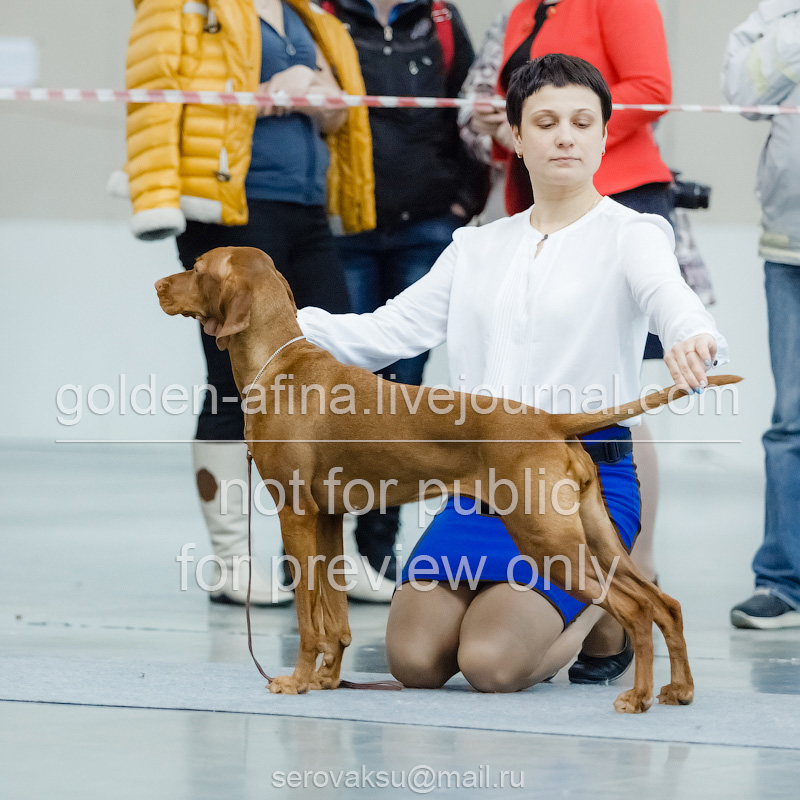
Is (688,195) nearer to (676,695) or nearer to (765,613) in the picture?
(765,613)

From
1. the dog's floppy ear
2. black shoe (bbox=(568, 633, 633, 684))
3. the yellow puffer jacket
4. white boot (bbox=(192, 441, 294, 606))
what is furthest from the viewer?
white boot (bbox=(192, 441, 294, 606))

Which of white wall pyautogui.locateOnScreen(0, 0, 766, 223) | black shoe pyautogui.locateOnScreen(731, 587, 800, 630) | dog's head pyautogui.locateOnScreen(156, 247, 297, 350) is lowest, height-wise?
black shoe pyautogui.locateOnScreen(731, 587, 800, 630)

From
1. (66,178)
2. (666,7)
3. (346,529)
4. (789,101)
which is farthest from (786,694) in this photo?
(66,178)

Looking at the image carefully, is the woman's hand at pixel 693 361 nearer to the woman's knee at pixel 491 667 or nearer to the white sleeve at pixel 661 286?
the white sleeve at pixel 661 286

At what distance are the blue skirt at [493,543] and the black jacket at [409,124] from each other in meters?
1.25

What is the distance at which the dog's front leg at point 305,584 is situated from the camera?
6.85 ft

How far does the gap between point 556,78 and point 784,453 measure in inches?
55.4

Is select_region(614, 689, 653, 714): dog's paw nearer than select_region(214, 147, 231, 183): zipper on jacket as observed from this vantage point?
Yes

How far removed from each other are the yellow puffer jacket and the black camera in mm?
1086

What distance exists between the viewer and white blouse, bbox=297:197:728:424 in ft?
7.53

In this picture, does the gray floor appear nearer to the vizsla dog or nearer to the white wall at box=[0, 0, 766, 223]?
the vizsla dog

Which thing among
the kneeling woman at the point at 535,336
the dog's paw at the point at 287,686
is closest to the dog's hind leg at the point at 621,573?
the kneeling woman at the point at 535,336

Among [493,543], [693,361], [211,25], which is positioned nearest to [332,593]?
[493,543]

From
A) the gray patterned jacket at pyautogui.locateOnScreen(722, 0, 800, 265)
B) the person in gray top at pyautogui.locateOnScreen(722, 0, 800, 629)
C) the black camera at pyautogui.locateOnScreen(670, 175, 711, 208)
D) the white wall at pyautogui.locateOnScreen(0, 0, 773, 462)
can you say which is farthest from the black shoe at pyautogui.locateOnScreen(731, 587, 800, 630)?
the white wall at pyautogui.locateOnScreen(0, 0, 773, 462)
